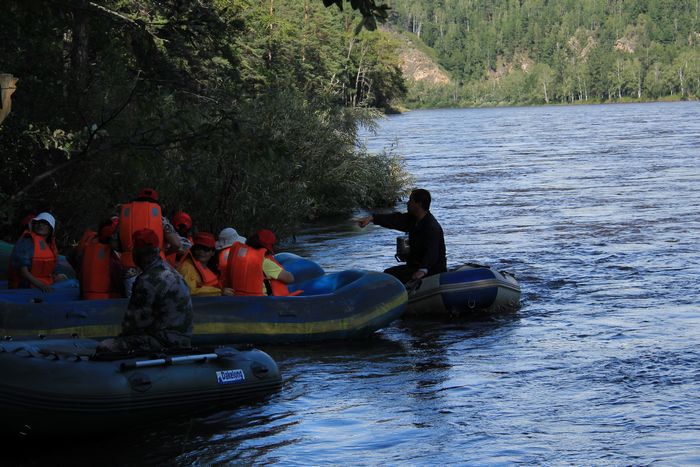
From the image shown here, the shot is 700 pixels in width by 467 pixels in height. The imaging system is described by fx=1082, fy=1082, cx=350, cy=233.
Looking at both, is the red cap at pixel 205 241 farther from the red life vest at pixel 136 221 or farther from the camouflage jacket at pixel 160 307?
the camouflage jacket at pixel 160 307

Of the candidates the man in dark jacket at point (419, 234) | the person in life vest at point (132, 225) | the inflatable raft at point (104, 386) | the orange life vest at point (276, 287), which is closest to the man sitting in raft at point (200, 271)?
the person in life vest at point (132, 225)

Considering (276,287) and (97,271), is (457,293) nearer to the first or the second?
(276,287)

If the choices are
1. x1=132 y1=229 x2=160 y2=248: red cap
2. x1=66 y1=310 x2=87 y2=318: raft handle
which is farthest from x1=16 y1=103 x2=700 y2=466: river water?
x1=66 y1=310 x2=87 y2=318: raft handle

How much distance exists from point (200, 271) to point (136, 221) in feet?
2.82

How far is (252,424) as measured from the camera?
30.1 ft

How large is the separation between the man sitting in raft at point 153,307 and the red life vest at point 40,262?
11.4ft

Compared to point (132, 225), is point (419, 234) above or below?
below

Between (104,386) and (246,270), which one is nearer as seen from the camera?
(104,386)

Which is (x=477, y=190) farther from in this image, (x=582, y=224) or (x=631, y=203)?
(x=582, y=224)

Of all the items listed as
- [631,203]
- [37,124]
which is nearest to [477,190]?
[631,203]

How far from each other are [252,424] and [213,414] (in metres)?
0.40

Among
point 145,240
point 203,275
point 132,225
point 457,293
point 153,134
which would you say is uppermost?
point 153,134

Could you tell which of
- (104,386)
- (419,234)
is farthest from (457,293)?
(104,386)

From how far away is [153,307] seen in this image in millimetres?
8844
